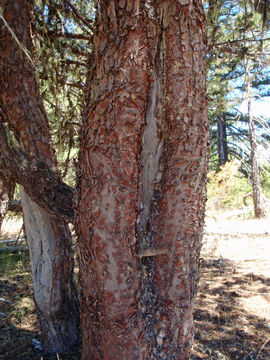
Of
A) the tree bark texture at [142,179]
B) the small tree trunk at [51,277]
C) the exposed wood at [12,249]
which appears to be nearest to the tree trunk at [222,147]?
the exposed wood at [12,249]

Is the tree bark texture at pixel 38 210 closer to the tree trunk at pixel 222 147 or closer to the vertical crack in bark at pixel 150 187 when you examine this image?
the vertical crack in bark at pixel 150 187

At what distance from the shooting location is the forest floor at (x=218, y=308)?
251cm

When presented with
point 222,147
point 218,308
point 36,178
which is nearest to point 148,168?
point 36,178

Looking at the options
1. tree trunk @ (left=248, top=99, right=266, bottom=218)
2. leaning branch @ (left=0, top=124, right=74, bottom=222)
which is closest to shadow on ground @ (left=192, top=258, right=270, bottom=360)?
leaning branch @ (left=0, top=124, right=74, bottom=222)

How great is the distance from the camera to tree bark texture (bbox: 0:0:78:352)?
2365mm

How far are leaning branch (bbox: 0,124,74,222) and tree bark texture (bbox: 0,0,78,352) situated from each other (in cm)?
27

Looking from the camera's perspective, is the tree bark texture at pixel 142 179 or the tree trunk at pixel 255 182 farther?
the tree trunk at pixel 255 182

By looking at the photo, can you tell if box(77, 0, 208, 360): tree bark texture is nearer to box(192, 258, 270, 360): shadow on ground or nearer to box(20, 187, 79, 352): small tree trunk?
box(20, 187, 79, 352): small tree trunk

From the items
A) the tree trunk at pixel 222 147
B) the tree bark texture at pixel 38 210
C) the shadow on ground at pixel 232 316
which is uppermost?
the tree trunk at pixel 222 147

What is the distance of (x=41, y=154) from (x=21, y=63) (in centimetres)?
72

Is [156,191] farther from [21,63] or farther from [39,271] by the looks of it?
[21,63]

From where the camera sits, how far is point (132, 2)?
1620 mm

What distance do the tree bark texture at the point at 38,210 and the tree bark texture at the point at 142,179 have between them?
0.70 m

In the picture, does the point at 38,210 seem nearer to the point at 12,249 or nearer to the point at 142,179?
the point at 142,179
